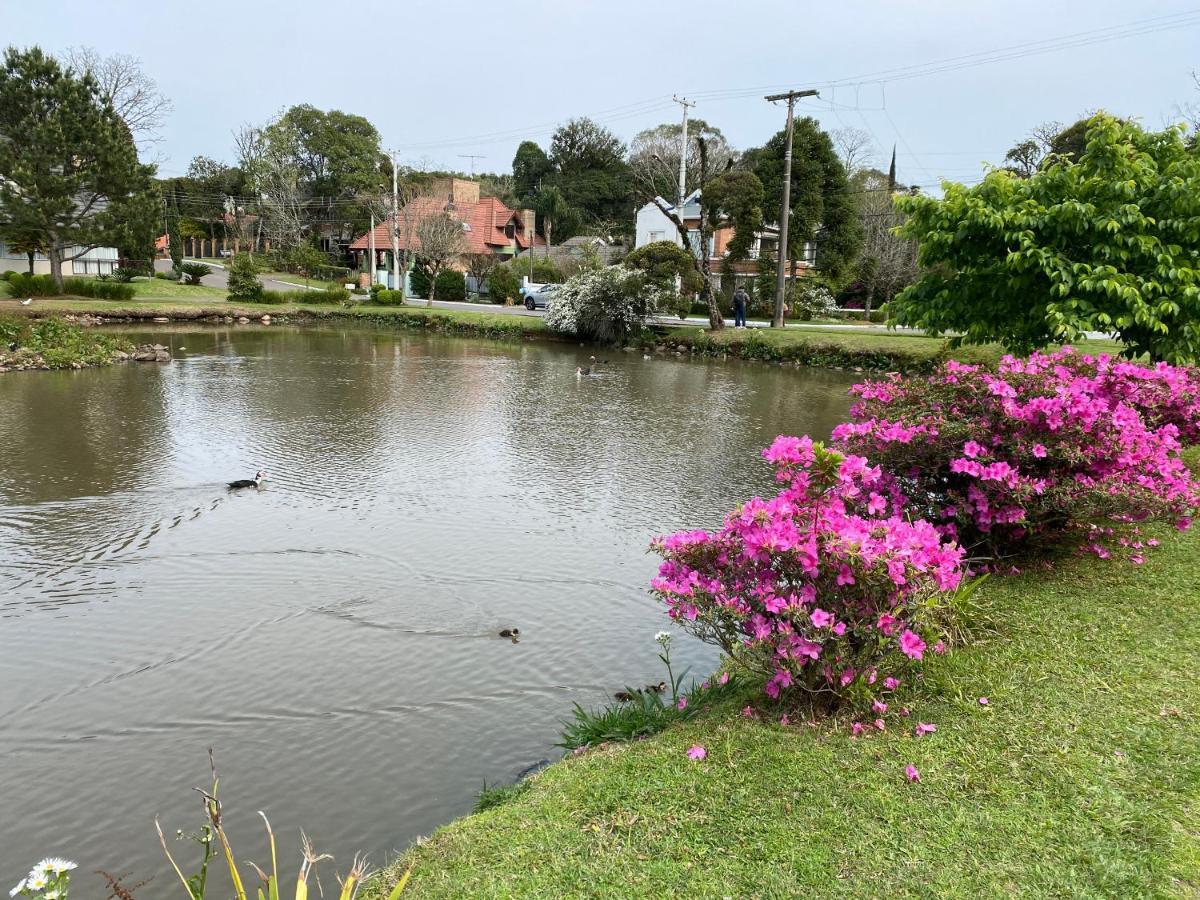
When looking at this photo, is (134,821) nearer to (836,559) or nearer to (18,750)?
(18,750)

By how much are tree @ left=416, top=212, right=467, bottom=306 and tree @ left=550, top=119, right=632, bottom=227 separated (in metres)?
21.0

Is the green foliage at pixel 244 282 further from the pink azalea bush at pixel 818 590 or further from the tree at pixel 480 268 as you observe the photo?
the pink azalea bush at pixel 818 590

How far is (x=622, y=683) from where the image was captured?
600 cm

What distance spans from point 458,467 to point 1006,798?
31.6 feet

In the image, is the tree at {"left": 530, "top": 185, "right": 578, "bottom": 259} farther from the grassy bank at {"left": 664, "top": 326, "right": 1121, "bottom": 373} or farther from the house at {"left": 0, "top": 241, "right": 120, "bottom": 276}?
the grassy bank at {"left": 664, "top": 326, "right": 1121, "bottom": 373}

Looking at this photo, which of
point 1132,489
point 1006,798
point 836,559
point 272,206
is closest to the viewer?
point 1006,798

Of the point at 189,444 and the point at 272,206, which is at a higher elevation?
the point at 272,206

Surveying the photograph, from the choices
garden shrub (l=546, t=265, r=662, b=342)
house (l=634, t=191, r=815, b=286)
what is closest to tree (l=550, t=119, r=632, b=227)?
house (l=634, t=191, r=815, b=286)

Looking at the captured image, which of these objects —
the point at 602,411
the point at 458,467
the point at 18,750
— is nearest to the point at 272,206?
the point at 602,411

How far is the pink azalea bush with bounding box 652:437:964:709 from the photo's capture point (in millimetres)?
3918

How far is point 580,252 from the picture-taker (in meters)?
54.7

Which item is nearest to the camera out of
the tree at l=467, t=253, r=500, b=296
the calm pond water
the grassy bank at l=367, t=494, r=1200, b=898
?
the grassy bank at l=367, t=494, r=1200, b=898

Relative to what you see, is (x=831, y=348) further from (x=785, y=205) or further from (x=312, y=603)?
(x=312, y=603)

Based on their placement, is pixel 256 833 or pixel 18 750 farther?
pixel 18 750
